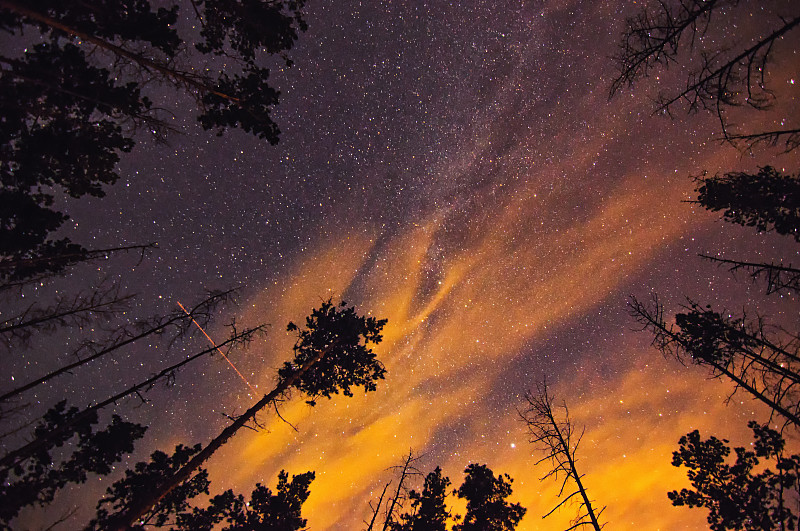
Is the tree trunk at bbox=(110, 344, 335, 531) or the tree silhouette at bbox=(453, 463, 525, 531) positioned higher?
the tree trunk at bbox=(110, 344, 335, 531)

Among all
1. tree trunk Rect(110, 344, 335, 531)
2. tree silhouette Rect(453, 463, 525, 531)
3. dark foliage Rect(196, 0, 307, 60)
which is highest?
dark foliage Rect(196, 0, 307, 60)

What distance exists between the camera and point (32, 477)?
7137mm

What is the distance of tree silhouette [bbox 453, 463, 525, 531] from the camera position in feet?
53.7

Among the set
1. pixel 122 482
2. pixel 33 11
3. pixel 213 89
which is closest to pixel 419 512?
pixel 122 482

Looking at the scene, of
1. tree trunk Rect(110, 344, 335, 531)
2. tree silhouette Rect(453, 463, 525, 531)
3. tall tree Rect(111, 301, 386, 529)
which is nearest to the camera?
tree trunk Rect(110, 344, 335, 531)

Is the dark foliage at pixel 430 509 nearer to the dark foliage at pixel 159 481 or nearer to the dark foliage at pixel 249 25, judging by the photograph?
the dark foliage at pixel 159 481

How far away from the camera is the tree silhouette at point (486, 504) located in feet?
53.7

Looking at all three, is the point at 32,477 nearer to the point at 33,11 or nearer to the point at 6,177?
the point at 6,177

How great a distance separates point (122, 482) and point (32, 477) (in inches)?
153

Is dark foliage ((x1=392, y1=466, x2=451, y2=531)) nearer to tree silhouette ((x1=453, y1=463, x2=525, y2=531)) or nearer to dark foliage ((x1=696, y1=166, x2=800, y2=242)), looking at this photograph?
tree silhouette ((x1=453, y1=463, x2=525, y2=531))

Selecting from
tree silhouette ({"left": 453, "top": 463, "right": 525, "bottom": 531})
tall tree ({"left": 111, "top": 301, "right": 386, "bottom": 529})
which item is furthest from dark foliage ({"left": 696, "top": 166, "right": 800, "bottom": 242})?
tree silhouette ({"left": 453, "top": 463, "right": 525, "bottom": 531})

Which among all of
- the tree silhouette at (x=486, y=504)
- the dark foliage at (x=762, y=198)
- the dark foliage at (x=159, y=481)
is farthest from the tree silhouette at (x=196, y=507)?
the dark foliage at (x=762, y=198)

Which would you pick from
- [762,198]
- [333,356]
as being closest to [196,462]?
[333,356]

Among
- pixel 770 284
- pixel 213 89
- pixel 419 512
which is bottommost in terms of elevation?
pixel 419 512
